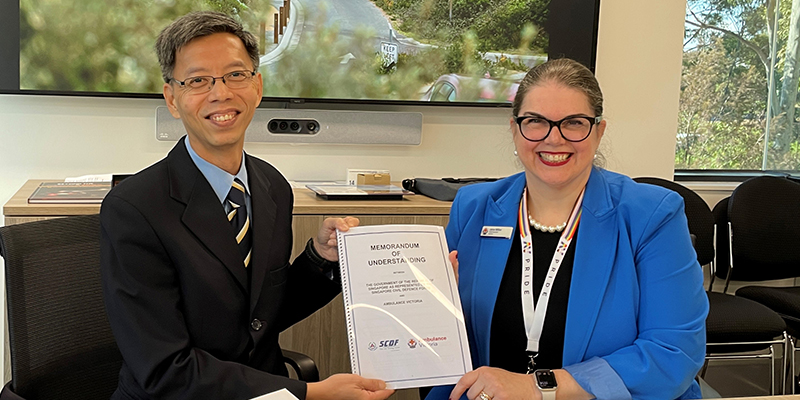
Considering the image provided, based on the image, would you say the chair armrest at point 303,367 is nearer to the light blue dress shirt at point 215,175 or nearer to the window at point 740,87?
the light blue dress shirt at point 215,175

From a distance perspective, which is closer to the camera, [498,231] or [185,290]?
[185,290]

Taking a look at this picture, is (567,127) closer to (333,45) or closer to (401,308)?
(401,308)

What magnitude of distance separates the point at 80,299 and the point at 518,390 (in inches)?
44.4

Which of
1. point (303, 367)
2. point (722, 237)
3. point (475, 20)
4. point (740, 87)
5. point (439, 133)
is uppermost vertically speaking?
point (475, 20)

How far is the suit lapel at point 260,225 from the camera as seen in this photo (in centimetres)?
169

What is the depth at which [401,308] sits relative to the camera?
1.61 m

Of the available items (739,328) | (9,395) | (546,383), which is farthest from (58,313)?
(739,328)

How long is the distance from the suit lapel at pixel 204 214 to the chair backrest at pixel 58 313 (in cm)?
40

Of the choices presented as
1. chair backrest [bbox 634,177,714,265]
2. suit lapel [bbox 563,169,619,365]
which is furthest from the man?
chair backrest [bbox 634,177,714,265]

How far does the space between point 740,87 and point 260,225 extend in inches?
146

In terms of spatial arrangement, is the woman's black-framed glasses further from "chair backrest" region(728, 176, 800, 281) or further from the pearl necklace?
"chair backrest" region(728, 176, 800, 281)

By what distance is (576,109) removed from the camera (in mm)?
1791

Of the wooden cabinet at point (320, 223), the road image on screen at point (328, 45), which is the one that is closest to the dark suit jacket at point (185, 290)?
the wooden cabinet at point (320, 223)

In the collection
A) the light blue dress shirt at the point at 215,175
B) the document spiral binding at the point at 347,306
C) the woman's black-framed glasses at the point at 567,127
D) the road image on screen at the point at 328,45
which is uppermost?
the road image on screen at the point at 328,45
